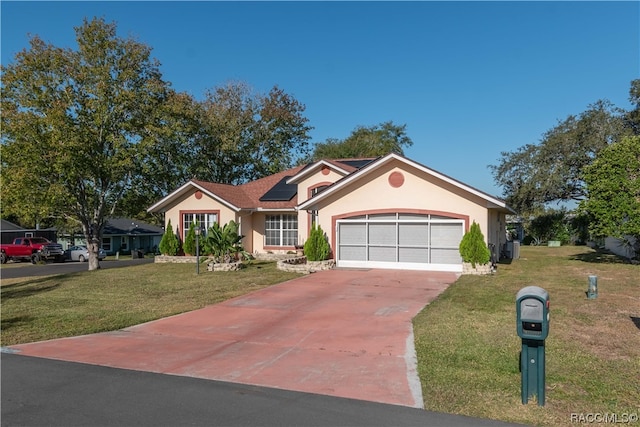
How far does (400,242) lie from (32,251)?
32.2 m

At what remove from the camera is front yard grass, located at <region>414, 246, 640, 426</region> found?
16.5 ft

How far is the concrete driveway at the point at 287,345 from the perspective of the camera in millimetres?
6035

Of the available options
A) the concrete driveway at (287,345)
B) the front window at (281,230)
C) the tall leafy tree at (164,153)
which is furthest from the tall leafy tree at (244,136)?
the concrete driveway at (287,345)

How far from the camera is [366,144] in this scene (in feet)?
185

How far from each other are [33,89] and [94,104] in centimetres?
302

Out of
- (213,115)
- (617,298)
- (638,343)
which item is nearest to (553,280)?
(617,298)

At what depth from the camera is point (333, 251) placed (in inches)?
769

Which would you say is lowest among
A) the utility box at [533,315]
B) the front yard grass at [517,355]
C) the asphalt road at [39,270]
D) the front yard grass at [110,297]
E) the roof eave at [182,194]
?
the asphalt road at [39,270]

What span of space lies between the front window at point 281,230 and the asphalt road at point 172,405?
18725 mm

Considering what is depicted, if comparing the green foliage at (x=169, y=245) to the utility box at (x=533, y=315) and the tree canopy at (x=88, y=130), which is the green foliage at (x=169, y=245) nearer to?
the tree canopy at (x=88, y=130)

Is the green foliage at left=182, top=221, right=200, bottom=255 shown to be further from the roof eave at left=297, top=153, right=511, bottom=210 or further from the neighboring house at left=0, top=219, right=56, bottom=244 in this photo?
the neighboring house at left=0, top=219, right=56, bottom=244

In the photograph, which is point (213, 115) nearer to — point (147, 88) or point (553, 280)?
point (147, 88)

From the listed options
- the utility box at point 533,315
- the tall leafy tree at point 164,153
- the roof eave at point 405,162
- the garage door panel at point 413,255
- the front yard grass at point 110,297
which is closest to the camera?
the utility box at point 533,315

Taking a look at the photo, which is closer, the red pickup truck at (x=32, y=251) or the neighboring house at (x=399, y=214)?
the neighboring house at (x=399, y=214)
